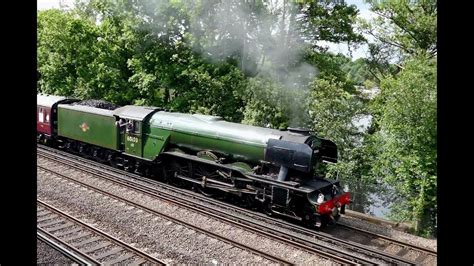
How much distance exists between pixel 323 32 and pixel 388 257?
11.8 metres

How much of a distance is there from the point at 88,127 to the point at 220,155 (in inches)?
262

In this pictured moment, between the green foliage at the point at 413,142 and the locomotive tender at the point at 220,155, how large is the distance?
2133mm

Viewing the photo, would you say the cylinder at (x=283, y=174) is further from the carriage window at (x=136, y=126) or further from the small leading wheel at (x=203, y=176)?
the carriage window at (x=136, y=126)

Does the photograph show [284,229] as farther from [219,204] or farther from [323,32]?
[323,32]

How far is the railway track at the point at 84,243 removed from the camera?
25.7 feet

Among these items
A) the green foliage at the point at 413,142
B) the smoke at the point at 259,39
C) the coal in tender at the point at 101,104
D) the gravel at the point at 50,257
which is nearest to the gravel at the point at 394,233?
the green foliage at the point at 413,142

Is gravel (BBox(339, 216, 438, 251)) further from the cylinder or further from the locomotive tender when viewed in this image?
the cylinder

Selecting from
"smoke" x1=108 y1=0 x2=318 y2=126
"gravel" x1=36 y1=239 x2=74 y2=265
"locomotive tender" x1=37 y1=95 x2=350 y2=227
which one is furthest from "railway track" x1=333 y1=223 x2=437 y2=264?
"gravel" x1=36 y1=239 x2=74 y2=265

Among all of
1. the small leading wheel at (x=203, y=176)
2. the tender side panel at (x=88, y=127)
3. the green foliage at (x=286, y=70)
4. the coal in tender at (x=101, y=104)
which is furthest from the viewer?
the coal in tender at (x=101, y=104)

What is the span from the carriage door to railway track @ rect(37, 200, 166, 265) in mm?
4237

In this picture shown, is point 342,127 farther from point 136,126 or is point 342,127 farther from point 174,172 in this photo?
point 136,126
